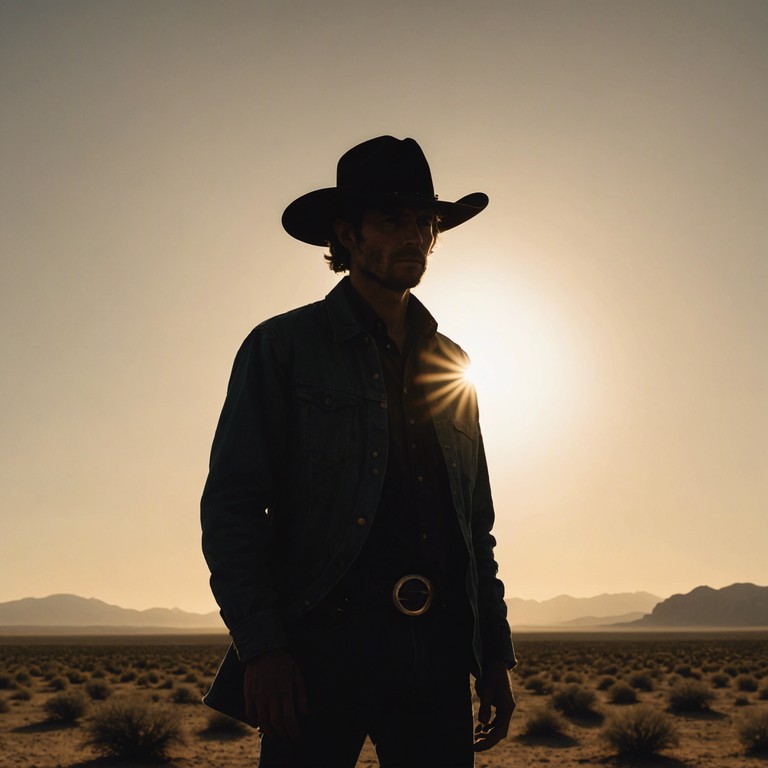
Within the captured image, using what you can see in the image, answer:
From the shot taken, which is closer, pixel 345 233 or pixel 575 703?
pixel 345 233

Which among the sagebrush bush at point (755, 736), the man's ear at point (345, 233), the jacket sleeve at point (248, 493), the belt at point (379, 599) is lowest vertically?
the sagebrush bush at point (755, 736)

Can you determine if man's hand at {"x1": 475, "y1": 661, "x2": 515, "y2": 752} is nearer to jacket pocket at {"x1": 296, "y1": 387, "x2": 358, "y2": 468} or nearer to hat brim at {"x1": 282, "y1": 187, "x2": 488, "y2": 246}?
jacket pocket at {"x1": 296, "y1": 387, "x2": 358, "y2": 468}

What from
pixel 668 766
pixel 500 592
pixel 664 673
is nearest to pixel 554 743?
pixel 668 766

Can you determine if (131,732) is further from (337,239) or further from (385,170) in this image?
(385,170)

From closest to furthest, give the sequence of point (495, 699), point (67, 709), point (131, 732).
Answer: point (495, 699)
point (131, 732)
point (67, 709)

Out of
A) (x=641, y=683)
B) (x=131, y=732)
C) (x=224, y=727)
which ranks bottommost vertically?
(x=131, y=732)

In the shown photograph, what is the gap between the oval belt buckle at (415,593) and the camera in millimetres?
2346

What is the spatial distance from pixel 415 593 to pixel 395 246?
121 cm

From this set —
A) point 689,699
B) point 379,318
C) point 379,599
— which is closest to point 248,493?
point 379,599

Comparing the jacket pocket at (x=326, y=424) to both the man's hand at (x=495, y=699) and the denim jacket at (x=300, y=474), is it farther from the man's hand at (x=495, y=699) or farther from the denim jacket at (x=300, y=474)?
the man's hand at (x=495, y=699)

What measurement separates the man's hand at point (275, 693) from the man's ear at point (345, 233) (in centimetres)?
150

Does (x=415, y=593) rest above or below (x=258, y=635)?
above

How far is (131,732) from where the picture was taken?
13375mm

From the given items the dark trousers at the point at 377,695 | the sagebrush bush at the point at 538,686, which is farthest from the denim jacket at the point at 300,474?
the sagebrush bush at the point at 538,686
